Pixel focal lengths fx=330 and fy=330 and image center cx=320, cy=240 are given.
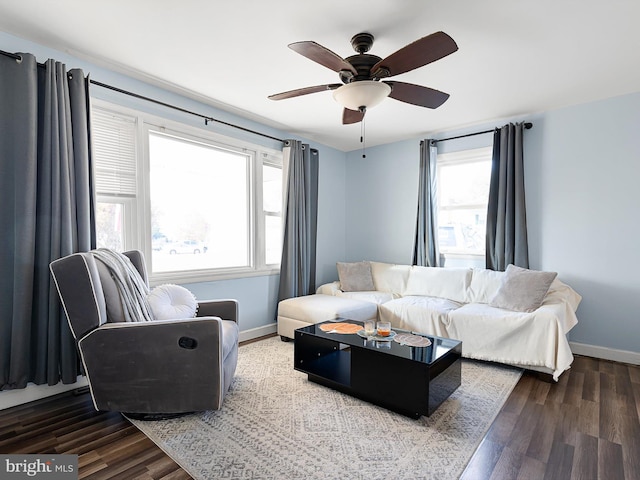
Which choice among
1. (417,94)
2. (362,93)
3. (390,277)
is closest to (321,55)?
(362,93)

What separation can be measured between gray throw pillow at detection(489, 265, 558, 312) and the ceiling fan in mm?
1805

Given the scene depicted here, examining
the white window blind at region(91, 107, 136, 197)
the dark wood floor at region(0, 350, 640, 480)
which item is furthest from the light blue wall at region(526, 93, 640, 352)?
the white window blind at region(91, 107, 136, 197)

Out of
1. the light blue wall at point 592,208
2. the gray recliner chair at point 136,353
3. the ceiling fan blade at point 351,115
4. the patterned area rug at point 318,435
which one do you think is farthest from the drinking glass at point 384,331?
the light blue wall at point 592,208

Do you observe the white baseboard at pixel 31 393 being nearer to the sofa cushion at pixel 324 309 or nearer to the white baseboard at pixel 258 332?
the white baseboard at pixel 258 332

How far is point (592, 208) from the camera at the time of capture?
3.25m

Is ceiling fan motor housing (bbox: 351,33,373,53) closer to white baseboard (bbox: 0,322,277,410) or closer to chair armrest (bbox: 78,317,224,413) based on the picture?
chair armrest (bbox: 78,317,224,413)

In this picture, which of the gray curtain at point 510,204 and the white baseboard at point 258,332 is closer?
the gray curtain at point 510,204

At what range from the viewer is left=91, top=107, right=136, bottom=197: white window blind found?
2.63m

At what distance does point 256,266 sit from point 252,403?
1805 millimetres

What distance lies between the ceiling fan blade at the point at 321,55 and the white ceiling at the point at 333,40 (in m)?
0.30

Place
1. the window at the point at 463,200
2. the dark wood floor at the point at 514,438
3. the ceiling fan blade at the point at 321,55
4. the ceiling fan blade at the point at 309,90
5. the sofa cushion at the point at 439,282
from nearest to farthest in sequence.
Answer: the dark wood floor at the point at 514,438 → the ceiling fan blade at the point at 321,55 → the ceiling fan blade at the point at 309,90 → the sofa cushion at the point at 439,282 → the window at the point at 463,200

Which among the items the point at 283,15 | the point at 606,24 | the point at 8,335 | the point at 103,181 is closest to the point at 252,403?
the point at 8,335

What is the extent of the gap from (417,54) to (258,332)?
3.17 meters

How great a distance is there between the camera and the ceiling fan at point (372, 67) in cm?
175
